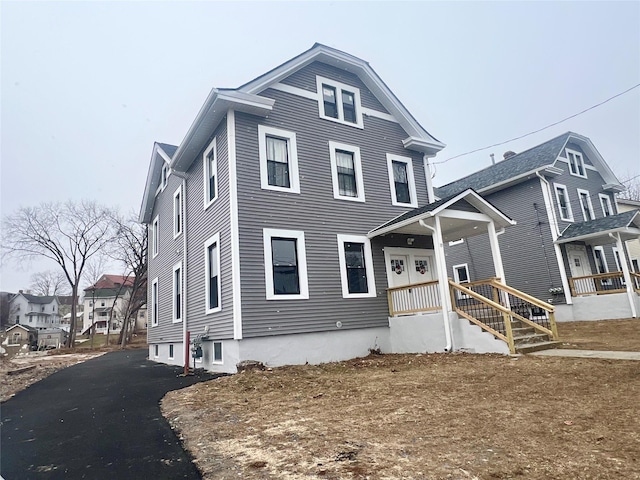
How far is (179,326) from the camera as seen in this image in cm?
1312

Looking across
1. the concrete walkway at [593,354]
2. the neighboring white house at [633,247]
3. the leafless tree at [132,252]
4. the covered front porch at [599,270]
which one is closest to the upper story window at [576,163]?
the covered front porch at [599,270]

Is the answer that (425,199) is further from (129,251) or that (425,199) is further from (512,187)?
(129,251)

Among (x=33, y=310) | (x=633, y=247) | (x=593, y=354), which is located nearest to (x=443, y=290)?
(x=593, y=354)

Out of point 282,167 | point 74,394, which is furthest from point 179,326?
point 282,167

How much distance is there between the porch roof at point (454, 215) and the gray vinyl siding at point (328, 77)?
460 cm

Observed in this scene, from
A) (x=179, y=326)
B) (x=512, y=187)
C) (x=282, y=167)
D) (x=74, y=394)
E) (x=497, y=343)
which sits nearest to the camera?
(x=74, y=394)

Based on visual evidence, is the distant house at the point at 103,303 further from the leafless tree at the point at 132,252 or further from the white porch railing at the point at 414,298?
the white porch railing at the point at 414,298

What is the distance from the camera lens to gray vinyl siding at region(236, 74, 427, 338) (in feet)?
30.2

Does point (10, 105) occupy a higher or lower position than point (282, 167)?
higher

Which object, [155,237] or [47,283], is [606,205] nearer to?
[155,237]

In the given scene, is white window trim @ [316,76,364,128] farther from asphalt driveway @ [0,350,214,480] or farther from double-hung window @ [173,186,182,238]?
asphalt driveway @ [0,350,214,480]

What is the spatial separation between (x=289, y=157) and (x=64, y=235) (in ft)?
107

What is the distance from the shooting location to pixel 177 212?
14.0 m

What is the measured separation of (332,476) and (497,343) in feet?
22.1
